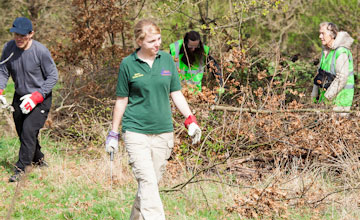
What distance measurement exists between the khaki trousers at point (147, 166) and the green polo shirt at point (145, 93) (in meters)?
0.08

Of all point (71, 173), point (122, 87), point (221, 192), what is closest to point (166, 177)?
point (221, 192)

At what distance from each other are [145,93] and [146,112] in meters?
0.16

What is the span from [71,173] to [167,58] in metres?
2.60

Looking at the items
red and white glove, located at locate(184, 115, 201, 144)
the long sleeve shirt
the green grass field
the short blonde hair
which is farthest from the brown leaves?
the long sleeve shirt

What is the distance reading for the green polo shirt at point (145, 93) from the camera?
12.6ft

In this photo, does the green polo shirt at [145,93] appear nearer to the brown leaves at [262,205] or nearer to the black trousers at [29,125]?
the brown leaves at [262,205]

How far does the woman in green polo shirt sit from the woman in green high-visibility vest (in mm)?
2721

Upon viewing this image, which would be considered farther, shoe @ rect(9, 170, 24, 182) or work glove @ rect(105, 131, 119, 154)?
shoe @ rect(9, 170, 24, 182)

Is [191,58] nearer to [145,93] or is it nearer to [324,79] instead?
[324,79]

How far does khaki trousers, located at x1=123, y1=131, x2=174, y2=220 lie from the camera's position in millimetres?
3775

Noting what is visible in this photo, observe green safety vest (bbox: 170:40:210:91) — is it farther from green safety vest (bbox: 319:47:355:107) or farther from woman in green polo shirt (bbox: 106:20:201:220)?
woman in green polo shirt (bbox: 106:20:201:220)

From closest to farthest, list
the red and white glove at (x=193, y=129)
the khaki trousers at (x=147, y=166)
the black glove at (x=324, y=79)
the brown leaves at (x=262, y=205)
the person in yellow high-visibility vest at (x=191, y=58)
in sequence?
the khaki trousers at (x=147, y=166)
the red and white glove at (x=193, y=129)
the brown leaves at (x=262, y=205)
the black glove at (x=324, y=79)
the person in yellow high-visibility vest at (x=191, y=58)

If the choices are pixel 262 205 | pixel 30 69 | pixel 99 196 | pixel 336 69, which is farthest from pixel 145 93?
pixel 336 69

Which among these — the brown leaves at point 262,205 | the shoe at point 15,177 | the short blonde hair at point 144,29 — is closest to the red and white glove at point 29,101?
Answer: the shoe at point 15,177
